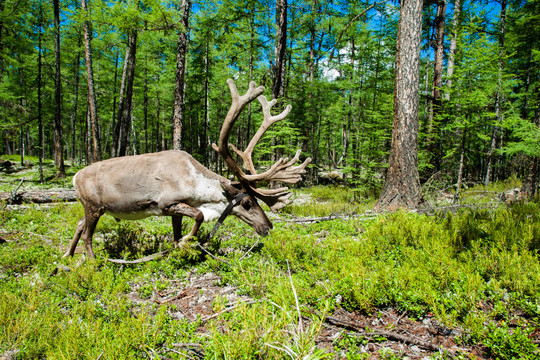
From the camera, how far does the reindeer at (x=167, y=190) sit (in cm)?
443

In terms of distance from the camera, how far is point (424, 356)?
2143 millimetres

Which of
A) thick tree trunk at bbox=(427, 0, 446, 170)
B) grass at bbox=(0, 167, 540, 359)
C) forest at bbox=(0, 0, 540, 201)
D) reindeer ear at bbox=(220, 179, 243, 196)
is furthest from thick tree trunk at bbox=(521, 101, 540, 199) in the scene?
reindeer ear at bbox=(220, 179, 243, 196)

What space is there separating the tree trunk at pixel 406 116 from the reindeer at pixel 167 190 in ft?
11.1

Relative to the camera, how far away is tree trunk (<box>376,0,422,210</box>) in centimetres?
646

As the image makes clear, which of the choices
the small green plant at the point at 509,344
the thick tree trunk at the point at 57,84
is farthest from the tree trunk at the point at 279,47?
the thick tree trunk at the point at 57,84

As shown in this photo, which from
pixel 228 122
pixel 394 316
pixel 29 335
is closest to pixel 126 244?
pixel 29 335

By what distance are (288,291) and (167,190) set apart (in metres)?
2.70

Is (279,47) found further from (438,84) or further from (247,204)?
(247,204)

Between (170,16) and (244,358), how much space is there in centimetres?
1183

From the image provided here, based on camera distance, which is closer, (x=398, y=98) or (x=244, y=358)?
(x=244, y=358)

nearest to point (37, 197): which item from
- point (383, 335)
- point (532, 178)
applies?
point (383, 335)

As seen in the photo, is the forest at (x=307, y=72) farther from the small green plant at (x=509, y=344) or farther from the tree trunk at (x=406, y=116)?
the small green plant at (x=509, y=344)

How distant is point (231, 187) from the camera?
4688 mm

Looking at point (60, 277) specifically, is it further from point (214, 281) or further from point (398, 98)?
point (398, 98)
